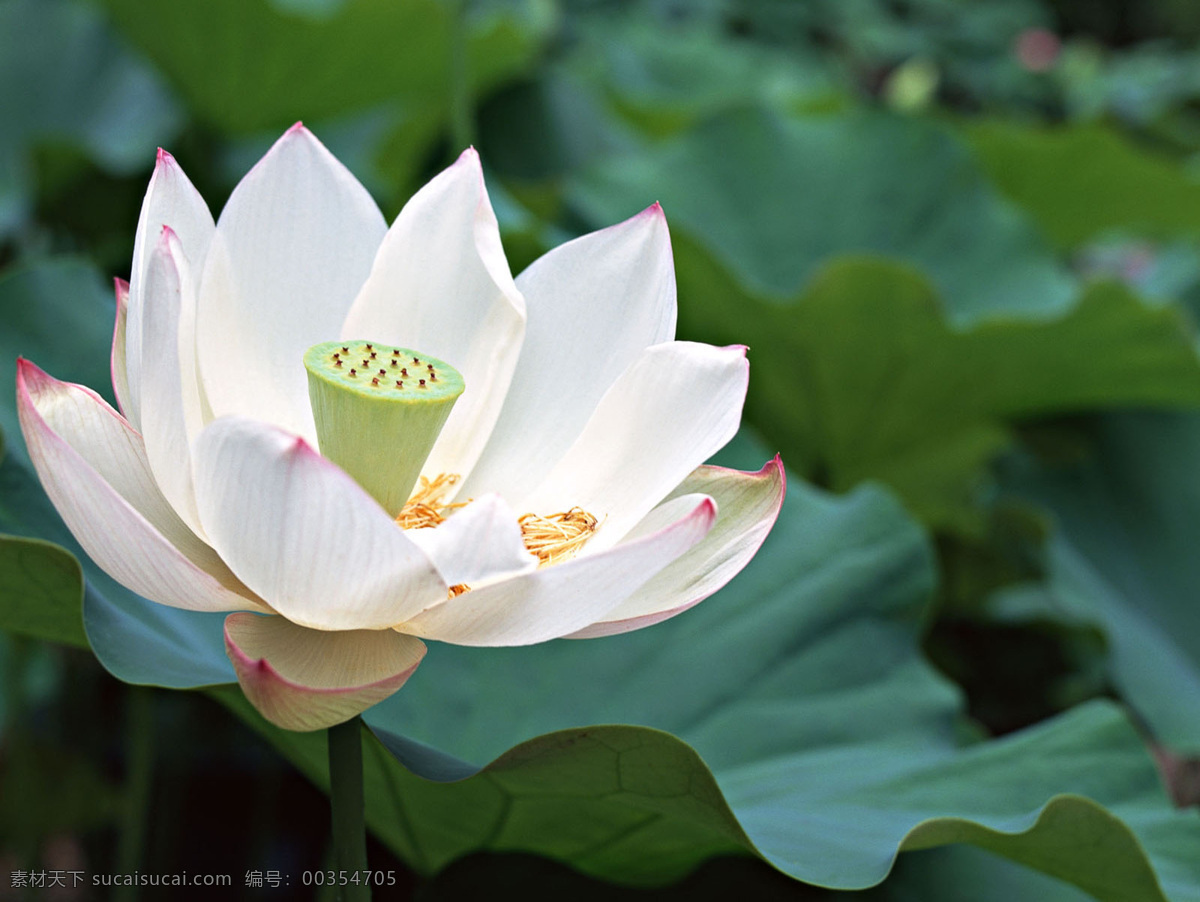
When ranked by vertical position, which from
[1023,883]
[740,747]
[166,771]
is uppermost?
[740,747]

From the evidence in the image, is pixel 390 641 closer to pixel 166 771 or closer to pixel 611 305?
pixel 611 305

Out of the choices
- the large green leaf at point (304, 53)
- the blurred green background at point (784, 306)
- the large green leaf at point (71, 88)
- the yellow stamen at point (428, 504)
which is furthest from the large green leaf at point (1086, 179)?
the yellow stamen at point (428, 504)

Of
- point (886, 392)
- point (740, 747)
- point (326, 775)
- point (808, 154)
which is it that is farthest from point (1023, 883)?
point (808, 154)

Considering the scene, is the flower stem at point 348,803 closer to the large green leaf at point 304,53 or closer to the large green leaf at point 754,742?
the large green leaf at point 754,742

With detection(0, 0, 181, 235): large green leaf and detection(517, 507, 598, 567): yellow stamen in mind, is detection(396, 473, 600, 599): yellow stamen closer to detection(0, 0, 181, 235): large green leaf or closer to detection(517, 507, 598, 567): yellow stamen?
detection(517, 507, 598, 567): yellow stamen

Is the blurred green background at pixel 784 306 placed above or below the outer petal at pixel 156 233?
below

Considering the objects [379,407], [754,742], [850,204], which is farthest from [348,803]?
[850,204]
